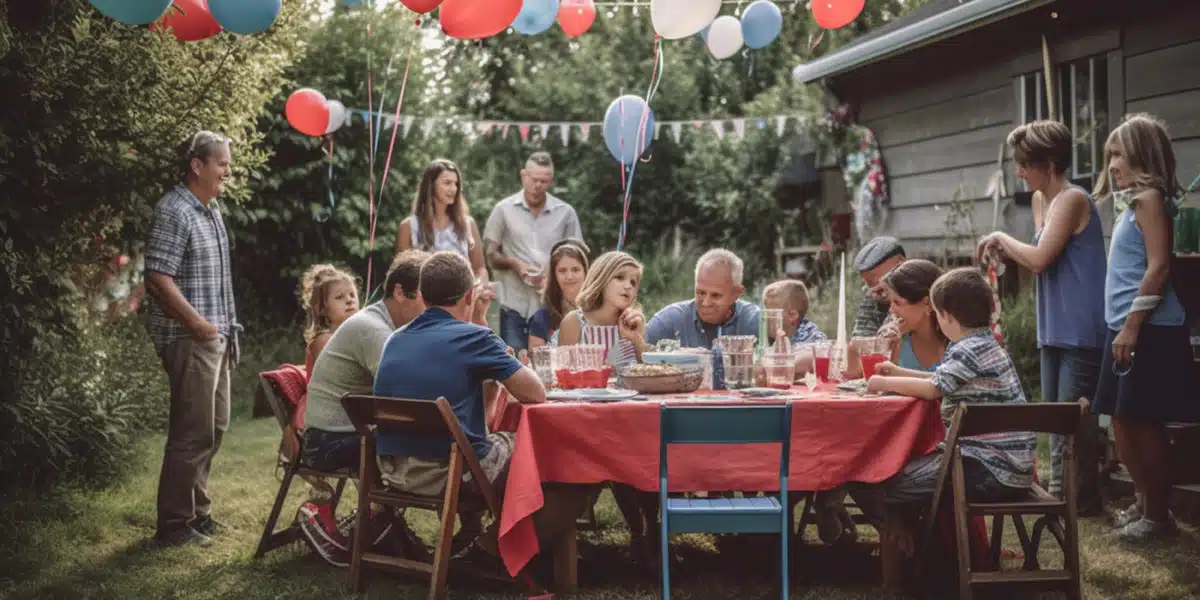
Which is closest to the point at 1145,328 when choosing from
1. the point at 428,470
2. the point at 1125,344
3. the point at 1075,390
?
the point at 1125,344

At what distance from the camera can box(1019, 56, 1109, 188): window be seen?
7.97m

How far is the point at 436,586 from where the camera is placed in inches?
156

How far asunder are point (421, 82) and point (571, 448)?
334 inches

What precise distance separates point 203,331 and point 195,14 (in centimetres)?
148

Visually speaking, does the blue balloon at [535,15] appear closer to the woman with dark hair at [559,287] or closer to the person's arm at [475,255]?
the person's arm at [475,255]

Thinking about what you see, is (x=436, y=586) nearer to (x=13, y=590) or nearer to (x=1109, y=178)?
(x=13, y=590)

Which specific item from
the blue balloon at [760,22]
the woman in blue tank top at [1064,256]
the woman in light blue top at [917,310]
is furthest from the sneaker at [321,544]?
the blue balloon at [760,22]

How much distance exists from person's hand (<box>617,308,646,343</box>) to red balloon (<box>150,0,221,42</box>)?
2.34 meters

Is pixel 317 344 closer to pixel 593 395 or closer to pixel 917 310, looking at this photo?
pixel 593 395

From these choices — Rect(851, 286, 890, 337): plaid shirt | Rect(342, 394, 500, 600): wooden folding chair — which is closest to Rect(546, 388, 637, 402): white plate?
Rect(342, 394, 500, 600): wooden folding chair

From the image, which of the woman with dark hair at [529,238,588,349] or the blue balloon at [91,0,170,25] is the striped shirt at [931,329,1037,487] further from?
the blue balloon at [91,0,170,25]

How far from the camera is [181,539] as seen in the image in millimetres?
5195

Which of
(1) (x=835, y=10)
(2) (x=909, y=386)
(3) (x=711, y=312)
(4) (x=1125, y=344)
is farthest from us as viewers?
(1) (x=835, y=10)

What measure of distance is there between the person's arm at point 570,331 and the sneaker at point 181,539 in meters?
1.82
